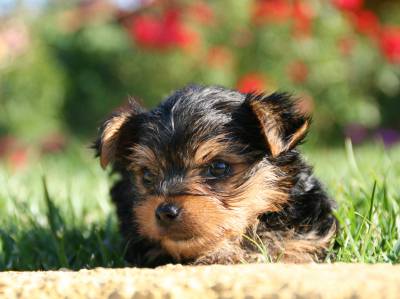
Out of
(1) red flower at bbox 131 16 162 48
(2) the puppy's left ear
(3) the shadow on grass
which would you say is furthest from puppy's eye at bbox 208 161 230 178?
(1) red flower at bbox 131 16 162 48

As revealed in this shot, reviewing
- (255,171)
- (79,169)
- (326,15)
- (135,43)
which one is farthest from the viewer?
Result: (135,43)

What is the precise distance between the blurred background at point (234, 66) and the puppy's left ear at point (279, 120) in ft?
26.1

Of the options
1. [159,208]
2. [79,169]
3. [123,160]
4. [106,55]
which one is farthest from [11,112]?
[159,208]

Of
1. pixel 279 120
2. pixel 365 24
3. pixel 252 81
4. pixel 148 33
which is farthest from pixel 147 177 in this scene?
pixel 365 24

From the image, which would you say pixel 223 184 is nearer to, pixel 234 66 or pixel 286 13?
pixel 286 13

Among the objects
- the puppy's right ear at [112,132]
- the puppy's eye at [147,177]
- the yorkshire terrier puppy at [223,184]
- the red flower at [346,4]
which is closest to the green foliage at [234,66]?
the red flower at [346,4]

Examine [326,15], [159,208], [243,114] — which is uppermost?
[243,114]

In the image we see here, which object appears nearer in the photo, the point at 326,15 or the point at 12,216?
the point at 12,216

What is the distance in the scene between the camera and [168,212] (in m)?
3.50

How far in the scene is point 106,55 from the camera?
49.6 feet

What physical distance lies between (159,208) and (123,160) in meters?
0.95

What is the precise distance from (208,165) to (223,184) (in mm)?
131

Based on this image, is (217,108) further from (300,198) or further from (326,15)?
(326,15)

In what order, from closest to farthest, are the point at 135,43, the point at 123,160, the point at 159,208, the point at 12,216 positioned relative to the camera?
the point at 159,208 < the point at 123,160 < the point at 12,216 < the point at 135,43
